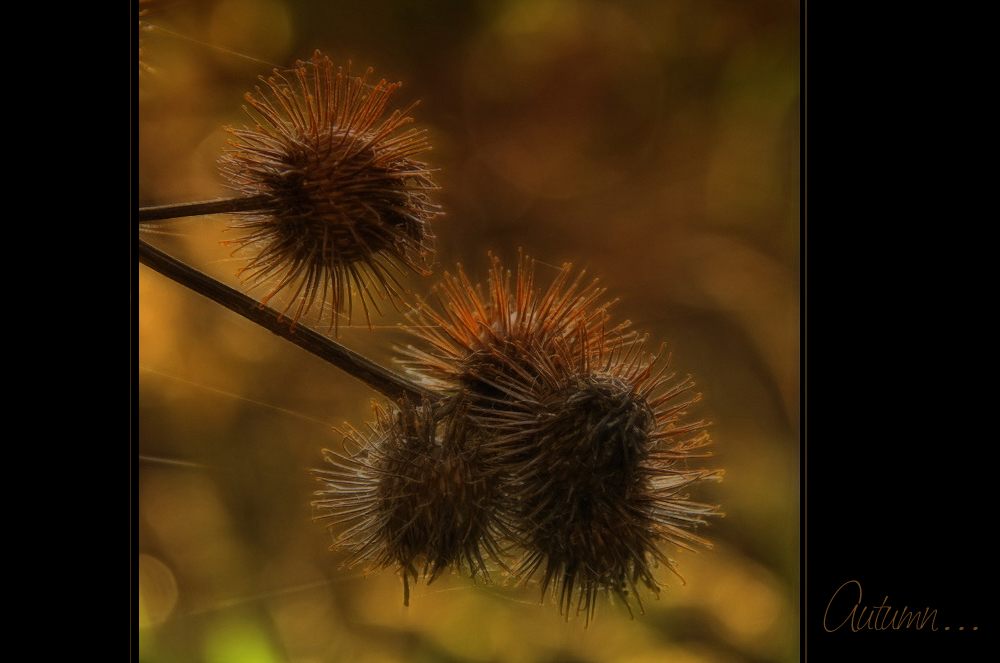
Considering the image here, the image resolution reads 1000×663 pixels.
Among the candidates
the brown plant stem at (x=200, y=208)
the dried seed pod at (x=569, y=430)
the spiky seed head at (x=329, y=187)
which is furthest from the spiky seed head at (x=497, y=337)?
the brown plant stem at (x=200, y=208)

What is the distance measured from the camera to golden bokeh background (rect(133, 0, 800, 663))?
1.06 meters

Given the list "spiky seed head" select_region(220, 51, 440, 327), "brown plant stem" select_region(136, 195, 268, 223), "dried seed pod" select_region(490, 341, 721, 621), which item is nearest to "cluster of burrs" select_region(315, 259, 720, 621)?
"dried seed pod" select_region(490, 341, 721, 621)

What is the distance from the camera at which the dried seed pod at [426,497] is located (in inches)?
36.1

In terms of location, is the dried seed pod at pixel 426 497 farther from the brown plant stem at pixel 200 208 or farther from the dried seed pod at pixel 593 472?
the brown plant stem at pixel 200 208

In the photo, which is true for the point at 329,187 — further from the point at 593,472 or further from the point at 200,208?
the point at 593,472

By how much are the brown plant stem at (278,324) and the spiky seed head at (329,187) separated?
0.10ft

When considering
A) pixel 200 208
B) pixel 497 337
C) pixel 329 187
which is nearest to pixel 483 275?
pixel 497 337

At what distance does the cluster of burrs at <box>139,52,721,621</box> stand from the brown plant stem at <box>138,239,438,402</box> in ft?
0.08

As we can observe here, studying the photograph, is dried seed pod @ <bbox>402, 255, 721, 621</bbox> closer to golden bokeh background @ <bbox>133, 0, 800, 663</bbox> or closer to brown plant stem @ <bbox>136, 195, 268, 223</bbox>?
golden bokeh background @ <bbox>133, 0, 800, 663</bbox>
